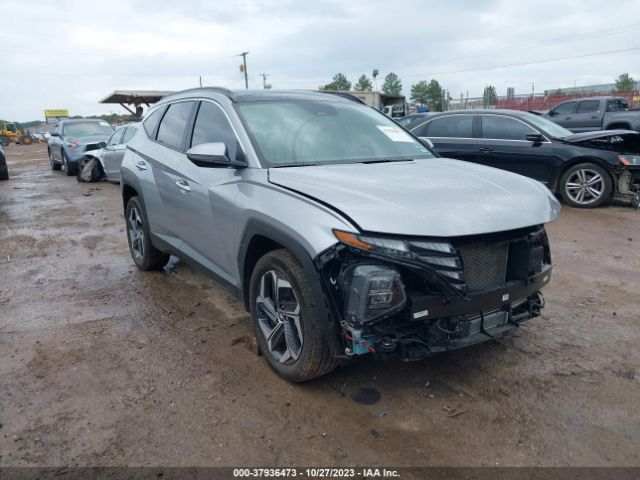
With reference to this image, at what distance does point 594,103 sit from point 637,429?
56.9 feet

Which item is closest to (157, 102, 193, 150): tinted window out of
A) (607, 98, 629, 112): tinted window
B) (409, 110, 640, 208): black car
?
(409, 110, 640, 208): black car

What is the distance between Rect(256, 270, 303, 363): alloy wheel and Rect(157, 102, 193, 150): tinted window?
5.78 feet

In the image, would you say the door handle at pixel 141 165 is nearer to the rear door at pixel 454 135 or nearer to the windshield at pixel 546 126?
the rear door at pixel 454 135

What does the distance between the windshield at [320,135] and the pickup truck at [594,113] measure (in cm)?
1466

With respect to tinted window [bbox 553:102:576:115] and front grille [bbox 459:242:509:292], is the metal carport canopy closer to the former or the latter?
tinted window [bbox 553:102:576:115]

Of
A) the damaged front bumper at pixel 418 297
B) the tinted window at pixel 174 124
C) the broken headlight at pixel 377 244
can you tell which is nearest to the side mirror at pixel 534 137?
the tinted window at pixel 174 124

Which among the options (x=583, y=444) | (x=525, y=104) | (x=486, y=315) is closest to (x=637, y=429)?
(x=583, y=444)

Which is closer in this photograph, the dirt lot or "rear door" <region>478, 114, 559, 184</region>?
the dirt lot

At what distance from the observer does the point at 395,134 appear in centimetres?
415

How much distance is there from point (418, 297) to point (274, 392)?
1.15 metres

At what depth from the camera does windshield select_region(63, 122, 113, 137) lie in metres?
15.8

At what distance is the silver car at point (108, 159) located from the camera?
12188mm

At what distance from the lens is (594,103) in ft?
56.3

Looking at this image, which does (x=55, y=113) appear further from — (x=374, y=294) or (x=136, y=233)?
(x=374, y=294)
